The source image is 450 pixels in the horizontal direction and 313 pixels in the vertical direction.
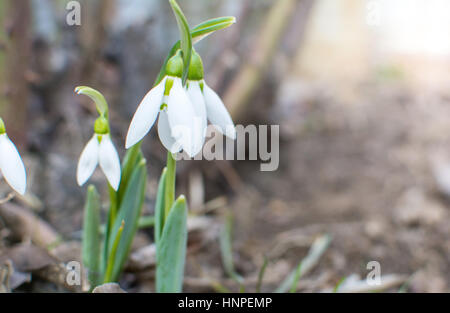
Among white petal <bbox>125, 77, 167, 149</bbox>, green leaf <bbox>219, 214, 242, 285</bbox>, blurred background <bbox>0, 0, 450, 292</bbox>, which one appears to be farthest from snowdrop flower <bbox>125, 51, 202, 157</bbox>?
green leaf <bbox>219, 214, 242, 285</bbox>

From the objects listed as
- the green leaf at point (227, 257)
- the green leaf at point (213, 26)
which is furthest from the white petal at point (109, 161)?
the green leaf at point (227, 257)

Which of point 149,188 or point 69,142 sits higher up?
point 69,142

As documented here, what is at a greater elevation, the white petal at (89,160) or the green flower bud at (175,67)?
the green flower bud at (175,67)

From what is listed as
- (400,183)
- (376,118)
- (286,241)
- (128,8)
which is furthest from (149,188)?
(376,118)

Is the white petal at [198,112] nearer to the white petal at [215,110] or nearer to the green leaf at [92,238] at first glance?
the white petal at [215,110]

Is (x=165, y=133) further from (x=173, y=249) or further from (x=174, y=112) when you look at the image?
(x=173, y=249)
